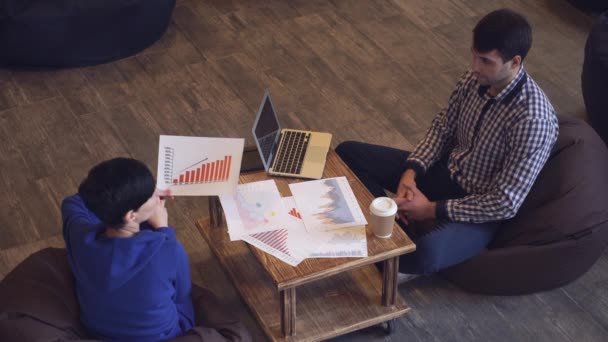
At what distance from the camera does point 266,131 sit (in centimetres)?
297

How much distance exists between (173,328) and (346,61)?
2.33 m

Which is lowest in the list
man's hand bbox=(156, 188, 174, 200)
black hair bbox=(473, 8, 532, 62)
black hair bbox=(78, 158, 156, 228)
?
man's hand bbox=(156, 188, 174, 200)

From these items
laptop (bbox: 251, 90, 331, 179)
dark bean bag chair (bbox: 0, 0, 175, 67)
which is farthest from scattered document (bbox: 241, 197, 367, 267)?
dark bean bag chair (bbox: 0, 0, 175, 67)

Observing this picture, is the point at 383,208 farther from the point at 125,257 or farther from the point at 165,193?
the point at 125,257

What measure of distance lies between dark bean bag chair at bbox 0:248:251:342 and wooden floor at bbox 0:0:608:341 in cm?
33

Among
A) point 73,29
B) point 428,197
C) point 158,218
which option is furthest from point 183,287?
point 73,29

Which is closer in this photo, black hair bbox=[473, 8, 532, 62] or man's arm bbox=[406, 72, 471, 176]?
black hair bbox=[473, 8, 532, 62]

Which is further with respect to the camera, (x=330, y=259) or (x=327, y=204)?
(x=327, y=204)

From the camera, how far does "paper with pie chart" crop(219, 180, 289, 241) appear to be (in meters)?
2.70

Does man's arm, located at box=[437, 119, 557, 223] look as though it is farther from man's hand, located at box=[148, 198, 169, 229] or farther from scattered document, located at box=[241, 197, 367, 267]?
man's hand, located at box=[148, 198, 169, 229]

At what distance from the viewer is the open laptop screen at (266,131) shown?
2877mm

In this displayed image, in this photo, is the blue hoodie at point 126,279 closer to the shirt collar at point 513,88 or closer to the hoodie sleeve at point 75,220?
the hoodie sleeve at point 75,220

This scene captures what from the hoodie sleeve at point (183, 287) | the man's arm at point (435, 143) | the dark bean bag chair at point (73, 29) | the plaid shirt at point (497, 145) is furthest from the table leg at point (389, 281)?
the dark bean bag chair at point (73, 29)

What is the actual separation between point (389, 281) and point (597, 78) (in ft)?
5.18
